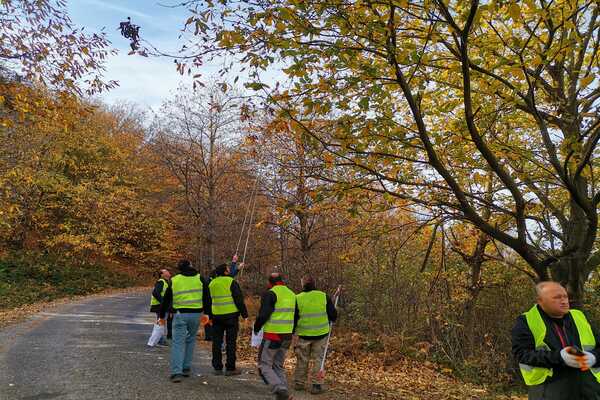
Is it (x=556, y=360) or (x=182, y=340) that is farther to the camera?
(x=182, y=340)

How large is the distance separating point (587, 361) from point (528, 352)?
41cm

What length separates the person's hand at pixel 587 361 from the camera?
3.41m

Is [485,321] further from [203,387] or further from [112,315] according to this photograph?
[112,315]

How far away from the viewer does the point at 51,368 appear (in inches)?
306

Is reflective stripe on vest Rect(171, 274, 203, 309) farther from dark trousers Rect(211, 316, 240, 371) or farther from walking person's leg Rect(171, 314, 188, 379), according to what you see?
dark trousers Rect(211, 316, 240, 371)

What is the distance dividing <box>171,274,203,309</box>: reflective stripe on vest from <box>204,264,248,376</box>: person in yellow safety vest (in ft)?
1.20

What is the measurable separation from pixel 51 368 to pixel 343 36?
7.06 meters

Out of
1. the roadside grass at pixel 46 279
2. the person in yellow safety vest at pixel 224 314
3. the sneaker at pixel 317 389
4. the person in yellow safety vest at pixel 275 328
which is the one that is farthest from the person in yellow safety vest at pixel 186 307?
the roadside grass at pixel 46 279

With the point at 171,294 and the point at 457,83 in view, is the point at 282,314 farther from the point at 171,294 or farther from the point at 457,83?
the point at 457,83

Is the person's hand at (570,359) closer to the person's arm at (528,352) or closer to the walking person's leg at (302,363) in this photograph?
the person's arm at (528,352)

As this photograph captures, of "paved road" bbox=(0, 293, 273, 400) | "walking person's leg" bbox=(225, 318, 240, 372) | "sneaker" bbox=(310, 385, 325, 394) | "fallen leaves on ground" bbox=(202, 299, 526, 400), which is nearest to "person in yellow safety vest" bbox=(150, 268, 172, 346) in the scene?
"paved road" bbox=(0, 293, 273, 400)

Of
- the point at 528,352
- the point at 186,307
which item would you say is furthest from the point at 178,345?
the point at 528,352

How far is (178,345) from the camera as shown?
7.28 m

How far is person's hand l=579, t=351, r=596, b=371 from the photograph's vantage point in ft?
11.2
